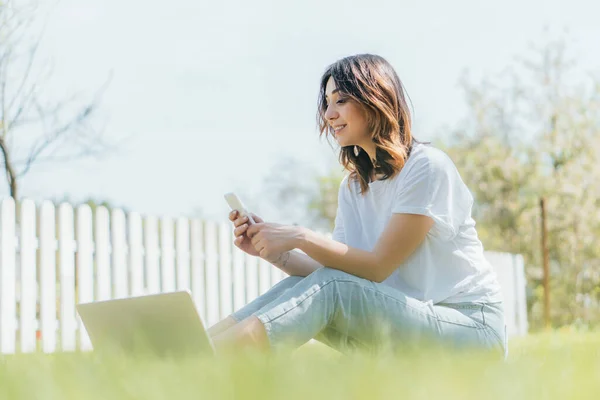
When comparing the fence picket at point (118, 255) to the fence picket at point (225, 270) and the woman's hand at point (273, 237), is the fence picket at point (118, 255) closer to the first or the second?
the fence picket at point (225, 270)

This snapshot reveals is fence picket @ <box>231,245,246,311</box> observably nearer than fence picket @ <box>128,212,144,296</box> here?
No

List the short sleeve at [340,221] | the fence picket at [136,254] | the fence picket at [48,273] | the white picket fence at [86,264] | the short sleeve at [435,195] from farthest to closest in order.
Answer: the fence picket at [136,254] → the fence picket at [48,273] → the white picket fence at [86,264] → the short sleeve at [340,221] → the short sleeve at [435,195]

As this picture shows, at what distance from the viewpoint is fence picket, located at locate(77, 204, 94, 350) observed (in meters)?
6.06

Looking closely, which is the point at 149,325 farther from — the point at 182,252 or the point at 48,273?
the point at 182,252

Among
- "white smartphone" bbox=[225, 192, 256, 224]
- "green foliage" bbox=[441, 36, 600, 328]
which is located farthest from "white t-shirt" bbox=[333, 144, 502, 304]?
"green foliage" bbox=[441, 36, 600, 328]

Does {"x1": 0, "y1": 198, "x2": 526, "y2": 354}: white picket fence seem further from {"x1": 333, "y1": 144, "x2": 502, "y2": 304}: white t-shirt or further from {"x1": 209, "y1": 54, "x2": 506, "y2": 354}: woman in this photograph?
{"x1": 333, "y1": 144, "x2": 502, "y2": 304}: white t-shirt

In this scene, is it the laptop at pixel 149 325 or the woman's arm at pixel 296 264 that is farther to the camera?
the woman's arm at pixel 296 264

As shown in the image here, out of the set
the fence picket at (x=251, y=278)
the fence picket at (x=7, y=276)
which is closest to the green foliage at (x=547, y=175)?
the fence picket at (x=251, y=278)

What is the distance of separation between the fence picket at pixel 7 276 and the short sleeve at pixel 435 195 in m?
3.84

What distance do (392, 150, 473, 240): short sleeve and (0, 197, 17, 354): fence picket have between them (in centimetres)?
384

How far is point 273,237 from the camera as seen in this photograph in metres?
2.42

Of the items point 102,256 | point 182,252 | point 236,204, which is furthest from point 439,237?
point 182,252

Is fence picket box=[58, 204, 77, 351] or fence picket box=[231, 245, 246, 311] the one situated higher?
fence picket box=[58, 204, 77, 351]

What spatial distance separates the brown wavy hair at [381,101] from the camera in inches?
107
